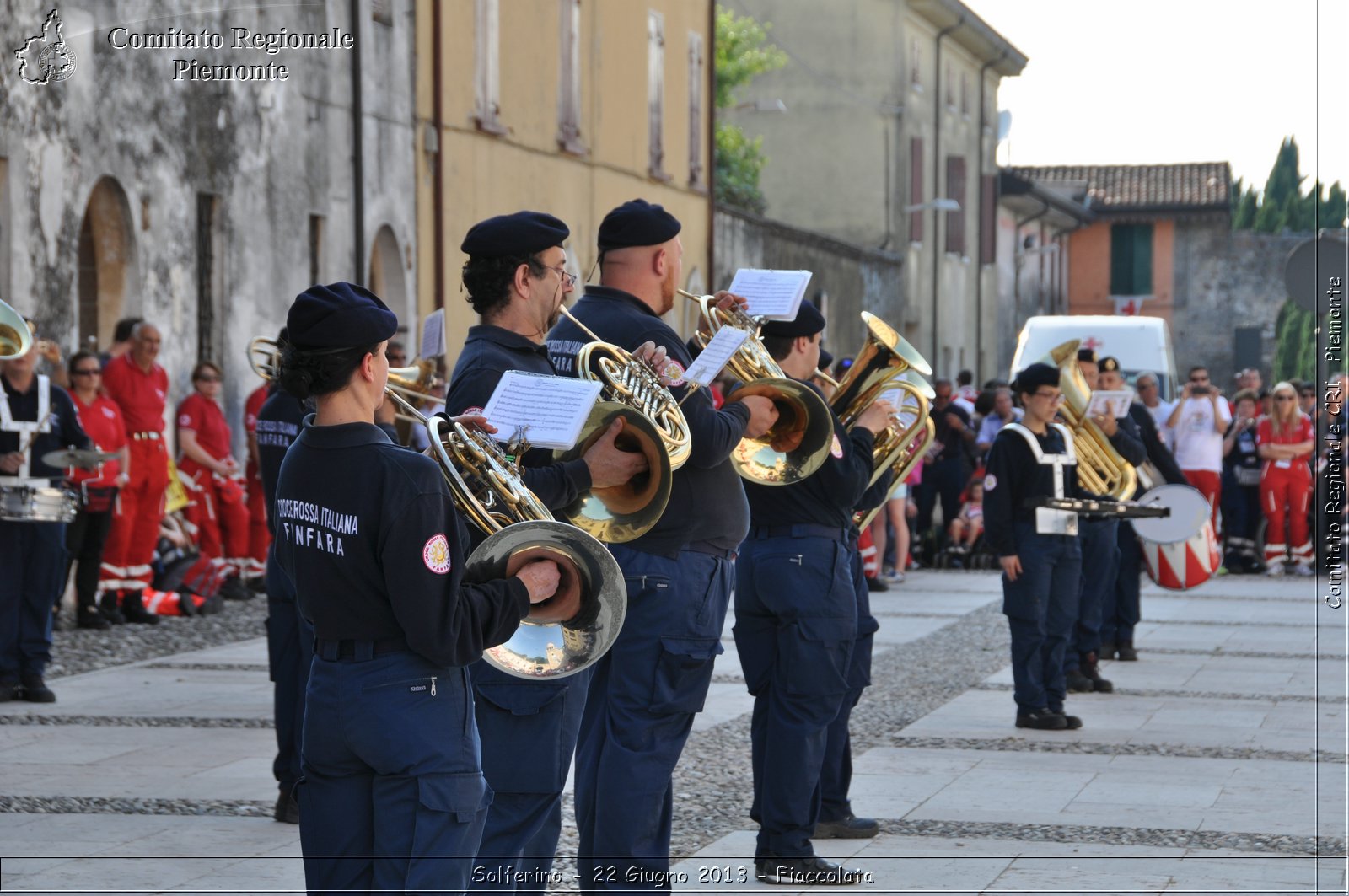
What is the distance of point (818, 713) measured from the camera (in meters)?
6.56

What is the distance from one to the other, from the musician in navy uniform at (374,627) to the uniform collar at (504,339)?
2.98ft

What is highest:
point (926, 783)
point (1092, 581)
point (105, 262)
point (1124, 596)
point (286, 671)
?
point (105, 262)

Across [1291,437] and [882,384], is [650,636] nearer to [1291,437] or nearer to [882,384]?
[882,384]

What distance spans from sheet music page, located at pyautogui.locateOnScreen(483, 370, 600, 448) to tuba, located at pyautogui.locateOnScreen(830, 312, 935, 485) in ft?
8.81

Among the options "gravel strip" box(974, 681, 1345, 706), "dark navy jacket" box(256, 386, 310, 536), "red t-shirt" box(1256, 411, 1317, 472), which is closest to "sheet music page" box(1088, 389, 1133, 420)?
"gravel strip" box(974, 681, 1345, 706)

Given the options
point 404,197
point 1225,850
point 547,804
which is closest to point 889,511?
point 404,197

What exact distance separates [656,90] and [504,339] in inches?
894

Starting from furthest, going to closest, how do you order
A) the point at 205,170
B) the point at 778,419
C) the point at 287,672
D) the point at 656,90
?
the point at 656,90, the point at 205,170, the point at 287,672, the point at 778,419

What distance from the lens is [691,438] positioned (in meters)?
5.50

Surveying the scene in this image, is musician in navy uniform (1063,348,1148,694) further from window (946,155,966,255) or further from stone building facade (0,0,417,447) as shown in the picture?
window (946,155,966,255)

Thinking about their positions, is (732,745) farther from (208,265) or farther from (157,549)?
(208,265)

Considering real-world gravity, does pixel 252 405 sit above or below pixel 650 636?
above

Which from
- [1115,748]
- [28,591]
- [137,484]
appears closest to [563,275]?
[1115,748]

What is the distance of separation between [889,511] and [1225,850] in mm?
11747
